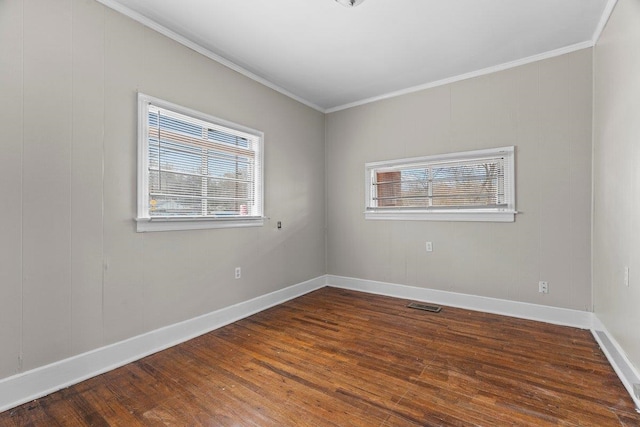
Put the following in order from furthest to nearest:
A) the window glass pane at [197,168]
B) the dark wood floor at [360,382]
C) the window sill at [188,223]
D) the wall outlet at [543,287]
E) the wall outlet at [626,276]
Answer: the wall outlet at [543,287], the window glass pane at [197,168], the window sill at [188,223], the wall outlet at [626,276], the dark wood floor at [360,382]

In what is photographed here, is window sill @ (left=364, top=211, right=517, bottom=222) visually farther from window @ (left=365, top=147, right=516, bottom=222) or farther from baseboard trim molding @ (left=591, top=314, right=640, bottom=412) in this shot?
baseboard trim molding @ (left=591, top=314, right=640, bottom=412)


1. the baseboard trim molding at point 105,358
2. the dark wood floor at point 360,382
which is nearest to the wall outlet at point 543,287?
the dark wood floor at point 360,382

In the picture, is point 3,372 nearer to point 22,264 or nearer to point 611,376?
point 22,264

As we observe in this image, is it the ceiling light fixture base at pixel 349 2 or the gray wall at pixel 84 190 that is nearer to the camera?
the gray wall at pixel 84 190

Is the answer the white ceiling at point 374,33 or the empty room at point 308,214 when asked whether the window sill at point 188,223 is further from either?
A: the white ceiling at point 374,33

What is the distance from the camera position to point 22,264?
1.93 meters

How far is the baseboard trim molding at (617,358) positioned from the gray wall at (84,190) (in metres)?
3.26

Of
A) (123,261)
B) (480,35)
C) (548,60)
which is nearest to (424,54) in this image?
(480,35)

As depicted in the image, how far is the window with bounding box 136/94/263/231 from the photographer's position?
260 cm

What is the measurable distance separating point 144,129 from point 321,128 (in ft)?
9.08

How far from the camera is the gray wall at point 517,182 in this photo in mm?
3045

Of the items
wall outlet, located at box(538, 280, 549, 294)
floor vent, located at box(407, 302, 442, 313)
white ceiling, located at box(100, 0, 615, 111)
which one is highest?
white ceiling, located at box(100, 0, 615, 111)

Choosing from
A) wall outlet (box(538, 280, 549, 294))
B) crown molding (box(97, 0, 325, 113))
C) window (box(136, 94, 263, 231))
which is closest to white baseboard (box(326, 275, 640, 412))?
wall outlet (box(538, 280, 549, 294))

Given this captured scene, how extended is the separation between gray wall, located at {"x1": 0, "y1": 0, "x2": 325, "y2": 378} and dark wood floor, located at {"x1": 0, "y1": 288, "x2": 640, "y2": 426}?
43 centimetres
